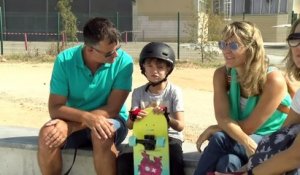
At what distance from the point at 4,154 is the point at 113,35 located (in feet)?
4.95

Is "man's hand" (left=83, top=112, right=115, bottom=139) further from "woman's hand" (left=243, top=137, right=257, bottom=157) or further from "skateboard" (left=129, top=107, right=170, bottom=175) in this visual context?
"woman's hand" (left=243, top=137, right=257, bottom=157)

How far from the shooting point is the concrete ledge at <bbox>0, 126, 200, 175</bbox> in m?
4.05

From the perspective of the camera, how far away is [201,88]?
38.0 feet

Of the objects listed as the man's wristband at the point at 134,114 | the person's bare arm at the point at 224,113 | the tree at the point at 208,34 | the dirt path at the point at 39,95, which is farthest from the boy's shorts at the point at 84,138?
the tree at the point at 208,34

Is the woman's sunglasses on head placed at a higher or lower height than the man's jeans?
higher

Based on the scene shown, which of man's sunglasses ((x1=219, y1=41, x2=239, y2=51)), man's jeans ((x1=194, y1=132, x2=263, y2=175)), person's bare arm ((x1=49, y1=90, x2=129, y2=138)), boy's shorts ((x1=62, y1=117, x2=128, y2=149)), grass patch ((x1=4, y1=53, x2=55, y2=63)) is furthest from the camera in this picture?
grass patch ((x1=4, y1=53, x2=55, y2=63))

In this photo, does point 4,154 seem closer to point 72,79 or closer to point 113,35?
point 72,79

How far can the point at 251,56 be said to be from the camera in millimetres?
3357

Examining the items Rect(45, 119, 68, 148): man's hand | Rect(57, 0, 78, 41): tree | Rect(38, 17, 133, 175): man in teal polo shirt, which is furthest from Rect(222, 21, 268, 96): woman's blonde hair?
Rect(57, 0, 78, 41): tree

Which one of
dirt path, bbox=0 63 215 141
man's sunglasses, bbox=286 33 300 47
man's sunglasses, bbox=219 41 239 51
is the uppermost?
man's sunglasses, bbox=286 33 300 47

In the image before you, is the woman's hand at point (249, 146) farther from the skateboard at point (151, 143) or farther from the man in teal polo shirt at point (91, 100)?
the man in teal polo shirt at point (91, 100)

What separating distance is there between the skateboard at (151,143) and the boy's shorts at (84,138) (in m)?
0.31

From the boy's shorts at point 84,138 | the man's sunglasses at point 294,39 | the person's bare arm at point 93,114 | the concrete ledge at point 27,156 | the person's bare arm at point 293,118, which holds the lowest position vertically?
the concrete ledge at point 27,156

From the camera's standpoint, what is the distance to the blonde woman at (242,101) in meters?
3.20
